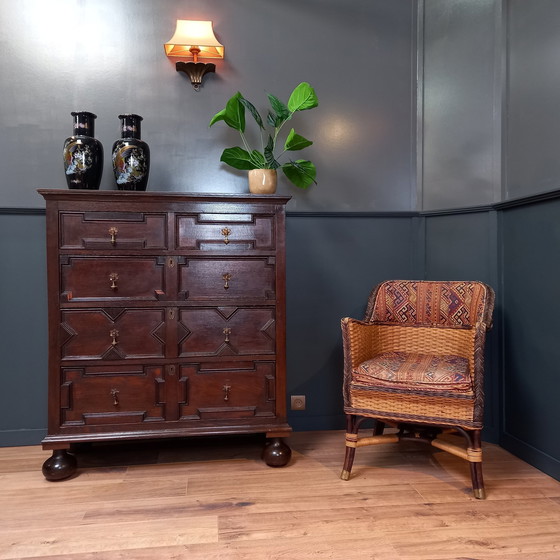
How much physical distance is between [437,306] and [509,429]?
30.1 inches

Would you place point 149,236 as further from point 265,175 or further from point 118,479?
point 118,479

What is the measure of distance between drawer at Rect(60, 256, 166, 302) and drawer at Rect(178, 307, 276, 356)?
0.64ft

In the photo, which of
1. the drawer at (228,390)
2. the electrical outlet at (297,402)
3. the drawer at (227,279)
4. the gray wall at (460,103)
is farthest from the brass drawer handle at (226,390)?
the gray wall at (460,103)

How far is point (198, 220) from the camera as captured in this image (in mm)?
2225

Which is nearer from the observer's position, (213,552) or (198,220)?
(213,552)

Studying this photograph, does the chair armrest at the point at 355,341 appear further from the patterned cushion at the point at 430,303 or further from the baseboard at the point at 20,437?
the baseboard at the point at 20,437

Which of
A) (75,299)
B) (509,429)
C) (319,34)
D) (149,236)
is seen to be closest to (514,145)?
(319,34)

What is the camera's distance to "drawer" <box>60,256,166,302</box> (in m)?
2.15

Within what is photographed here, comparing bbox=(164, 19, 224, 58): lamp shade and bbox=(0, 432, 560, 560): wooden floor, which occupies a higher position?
bbox=(164, 19, 224, 58): lamp shade

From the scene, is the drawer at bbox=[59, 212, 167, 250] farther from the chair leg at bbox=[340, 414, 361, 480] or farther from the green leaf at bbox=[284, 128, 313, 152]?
the chair leg at bbox=[340, 414, 361, 480]

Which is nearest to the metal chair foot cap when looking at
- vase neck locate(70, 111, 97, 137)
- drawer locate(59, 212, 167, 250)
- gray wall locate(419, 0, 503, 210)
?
gray wall locate(419, 0, 503, 210)

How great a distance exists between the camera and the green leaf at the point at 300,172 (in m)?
2.61

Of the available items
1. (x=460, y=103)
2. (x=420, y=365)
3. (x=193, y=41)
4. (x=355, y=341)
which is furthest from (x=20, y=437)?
(x=460, y=103)

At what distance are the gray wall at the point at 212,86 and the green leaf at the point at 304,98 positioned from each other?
0.35 metres
